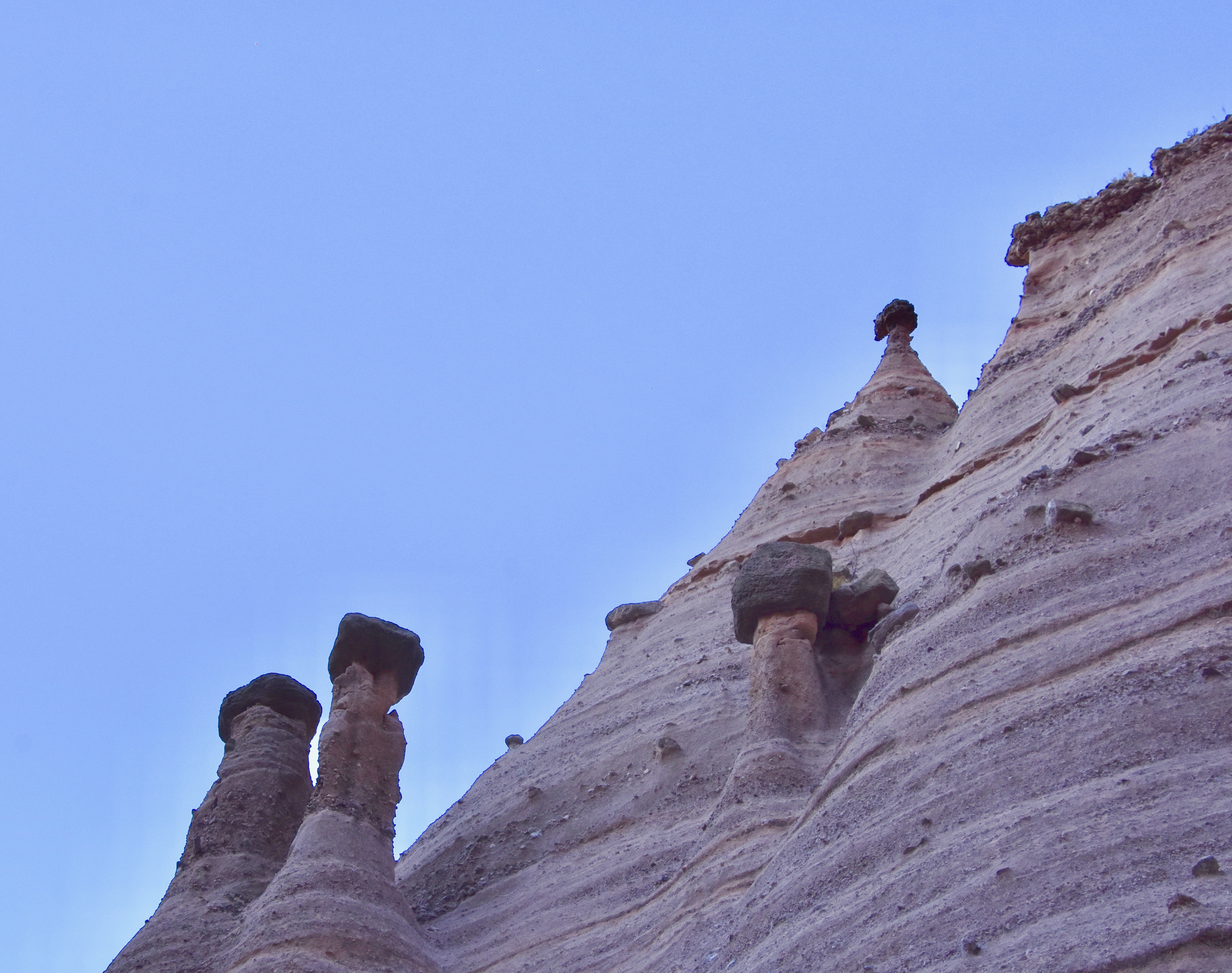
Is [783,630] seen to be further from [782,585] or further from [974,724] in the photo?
[974,724]

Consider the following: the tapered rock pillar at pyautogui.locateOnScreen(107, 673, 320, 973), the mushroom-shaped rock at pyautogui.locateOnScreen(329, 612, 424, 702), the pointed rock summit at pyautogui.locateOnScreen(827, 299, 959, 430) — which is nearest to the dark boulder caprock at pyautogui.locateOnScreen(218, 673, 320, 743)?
the tapered rock pillar at pyautogui.locateOnScreen(107, 673, 320, 973)

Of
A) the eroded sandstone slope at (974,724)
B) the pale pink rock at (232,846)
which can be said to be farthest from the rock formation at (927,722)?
the pale pink rock at (232,846)

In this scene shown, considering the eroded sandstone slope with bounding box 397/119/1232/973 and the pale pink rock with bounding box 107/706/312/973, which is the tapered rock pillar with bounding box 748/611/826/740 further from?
the pale pink rock with bounding box 107/706/312/973

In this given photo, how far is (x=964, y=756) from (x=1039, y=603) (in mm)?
1351

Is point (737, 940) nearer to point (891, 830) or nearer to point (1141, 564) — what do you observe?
point (891, 830)

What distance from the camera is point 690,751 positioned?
440 inches

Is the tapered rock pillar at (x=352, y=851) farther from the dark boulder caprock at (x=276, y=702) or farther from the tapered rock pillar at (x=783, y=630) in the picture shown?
the tapered rock pillar at (x=783, y=630)

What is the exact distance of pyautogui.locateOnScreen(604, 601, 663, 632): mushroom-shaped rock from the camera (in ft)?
50.5

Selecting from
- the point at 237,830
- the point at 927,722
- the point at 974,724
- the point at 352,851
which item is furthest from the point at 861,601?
the point at 237,830

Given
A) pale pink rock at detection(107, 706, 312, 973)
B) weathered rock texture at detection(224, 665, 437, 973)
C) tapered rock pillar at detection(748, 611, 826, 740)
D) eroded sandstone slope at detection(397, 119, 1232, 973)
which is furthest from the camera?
pale pink rock at detection(107, 706, 312, 973)

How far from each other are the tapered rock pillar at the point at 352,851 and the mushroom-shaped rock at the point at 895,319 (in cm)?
956

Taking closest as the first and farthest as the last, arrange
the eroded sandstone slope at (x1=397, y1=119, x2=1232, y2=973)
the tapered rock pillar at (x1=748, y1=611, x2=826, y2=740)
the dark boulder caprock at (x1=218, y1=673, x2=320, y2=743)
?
the eroded sandstone slope at (x1=397, y1=119, x2=1232, y2=973) < the tapered rock pillar at (x1=748, y1=611, x2=826, y2=740) < the dark boulder caprock at (x1=218, y1=673, x2=320, y2=743)

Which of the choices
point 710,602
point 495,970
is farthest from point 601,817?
point 710,602

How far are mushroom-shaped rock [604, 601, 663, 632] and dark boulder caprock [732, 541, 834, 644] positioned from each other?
4.54m
